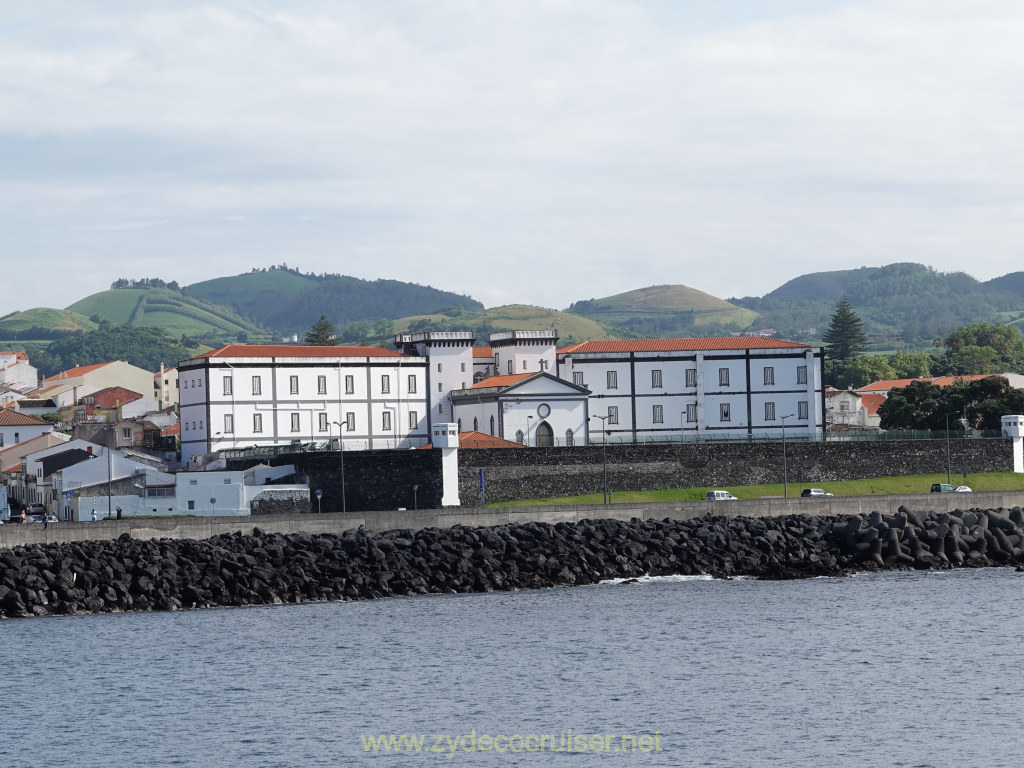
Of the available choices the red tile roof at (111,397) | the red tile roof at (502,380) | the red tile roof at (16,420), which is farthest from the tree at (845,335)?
the red tile roof at (16,420)

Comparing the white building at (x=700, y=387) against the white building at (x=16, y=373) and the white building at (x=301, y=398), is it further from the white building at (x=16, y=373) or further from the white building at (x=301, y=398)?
the white building at (x=16, y=373)

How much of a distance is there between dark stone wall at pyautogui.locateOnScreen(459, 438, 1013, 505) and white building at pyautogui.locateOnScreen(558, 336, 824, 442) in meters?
11.5

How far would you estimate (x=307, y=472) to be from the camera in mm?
68625

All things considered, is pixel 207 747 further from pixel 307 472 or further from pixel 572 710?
pixel 307 472

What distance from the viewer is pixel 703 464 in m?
73.0

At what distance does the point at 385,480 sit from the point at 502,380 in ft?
60.7

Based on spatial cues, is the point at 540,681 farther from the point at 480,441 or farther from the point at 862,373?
the point at 862,373

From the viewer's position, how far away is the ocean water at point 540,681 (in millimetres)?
27094

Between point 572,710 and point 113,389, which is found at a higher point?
point 113,389

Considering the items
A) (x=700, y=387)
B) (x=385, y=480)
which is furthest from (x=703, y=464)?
(x=385, y=480)

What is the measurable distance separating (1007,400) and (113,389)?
261 ft

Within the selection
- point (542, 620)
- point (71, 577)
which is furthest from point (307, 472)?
point (542, 620)

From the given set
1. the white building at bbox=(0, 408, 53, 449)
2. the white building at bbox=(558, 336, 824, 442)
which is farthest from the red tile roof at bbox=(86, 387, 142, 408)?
the white building at bbox=(558, 336, 824, 442)

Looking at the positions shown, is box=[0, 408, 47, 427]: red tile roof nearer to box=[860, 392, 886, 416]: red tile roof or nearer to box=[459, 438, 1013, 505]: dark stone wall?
box=[459, 438, 1013, 505]: dark stone wall
